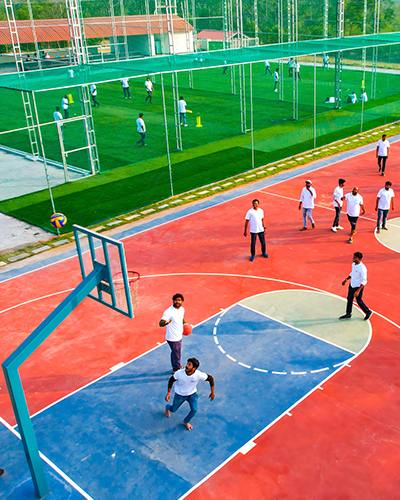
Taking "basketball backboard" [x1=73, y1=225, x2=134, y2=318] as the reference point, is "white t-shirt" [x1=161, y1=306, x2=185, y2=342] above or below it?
below

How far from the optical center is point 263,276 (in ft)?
53.2

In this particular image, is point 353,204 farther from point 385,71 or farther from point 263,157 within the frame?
point 385,71

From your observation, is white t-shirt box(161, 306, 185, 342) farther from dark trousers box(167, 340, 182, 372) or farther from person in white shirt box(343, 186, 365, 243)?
person in white shirt box(343, 186, 365, 243)

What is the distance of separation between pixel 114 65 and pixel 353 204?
15322 mm

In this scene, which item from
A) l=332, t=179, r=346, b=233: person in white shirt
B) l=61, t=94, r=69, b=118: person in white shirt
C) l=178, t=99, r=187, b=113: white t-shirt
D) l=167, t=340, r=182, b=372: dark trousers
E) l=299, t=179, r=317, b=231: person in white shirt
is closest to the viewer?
l=167, t=340, r=182, b=372: dark trousers

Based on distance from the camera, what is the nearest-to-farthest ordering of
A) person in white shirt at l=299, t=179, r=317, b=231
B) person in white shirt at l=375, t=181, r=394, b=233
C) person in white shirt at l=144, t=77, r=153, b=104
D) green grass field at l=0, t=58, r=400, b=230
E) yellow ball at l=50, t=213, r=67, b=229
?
person in white shirt at l=375, t=181, r=394, b=233 < person in white shirt at l=299, t=179, r=317, b=231 < yellow ball at l=50, t=213, r=67, b=229 < green grass field at l=0, t=58, r=400, b=230 < person in white shirt at l=144, t=77, r=153, b=104

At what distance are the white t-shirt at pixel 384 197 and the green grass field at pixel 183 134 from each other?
28.1ft

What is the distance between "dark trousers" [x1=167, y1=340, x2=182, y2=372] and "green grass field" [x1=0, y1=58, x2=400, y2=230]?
32.7 feet

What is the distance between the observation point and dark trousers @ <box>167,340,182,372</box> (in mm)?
11609

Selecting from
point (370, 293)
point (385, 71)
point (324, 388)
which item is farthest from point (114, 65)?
point (385, 71)

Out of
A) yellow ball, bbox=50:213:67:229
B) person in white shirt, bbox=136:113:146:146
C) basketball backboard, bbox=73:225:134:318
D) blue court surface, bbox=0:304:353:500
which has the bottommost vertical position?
blue court surface, bbox=0:304:353:500

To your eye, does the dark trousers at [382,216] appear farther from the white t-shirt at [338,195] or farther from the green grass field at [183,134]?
the green grass field at [183,134]

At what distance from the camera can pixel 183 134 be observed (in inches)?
1261

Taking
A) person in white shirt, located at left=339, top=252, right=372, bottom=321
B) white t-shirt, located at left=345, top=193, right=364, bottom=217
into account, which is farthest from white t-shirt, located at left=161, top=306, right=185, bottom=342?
white t-shirt, located at left=345, top=193, right=364, bottom=217
